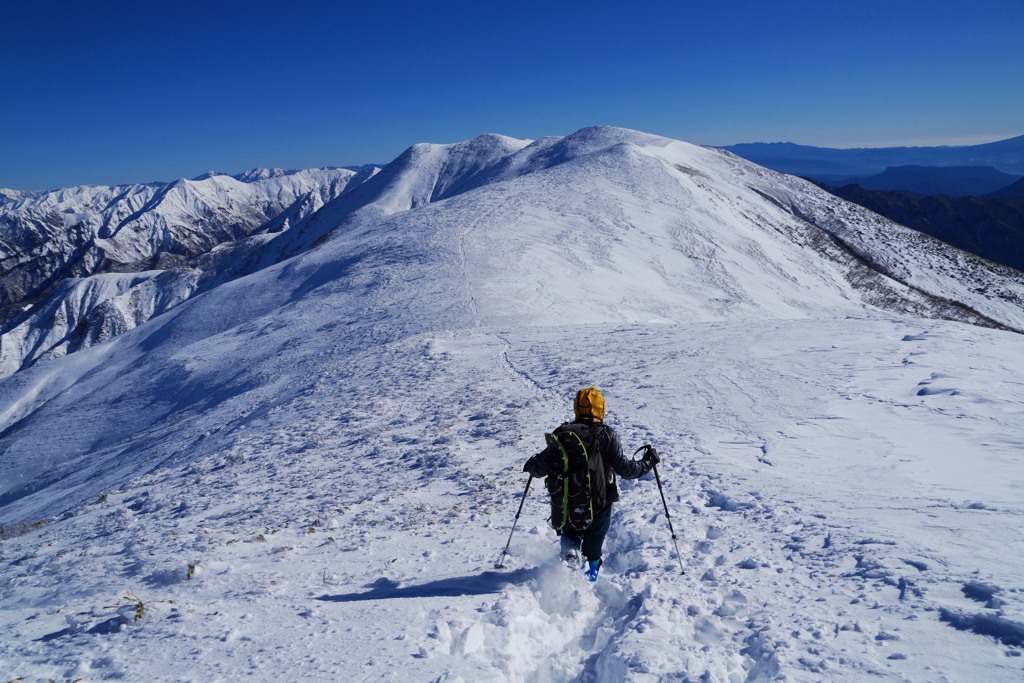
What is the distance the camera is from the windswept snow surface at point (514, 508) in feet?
16.6

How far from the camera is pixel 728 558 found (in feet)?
20.9

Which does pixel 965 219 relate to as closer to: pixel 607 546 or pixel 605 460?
pixel 607 546

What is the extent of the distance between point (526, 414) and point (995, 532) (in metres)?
8.63

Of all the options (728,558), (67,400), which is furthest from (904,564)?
(67,400)

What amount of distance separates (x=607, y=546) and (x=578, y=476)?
1684mm

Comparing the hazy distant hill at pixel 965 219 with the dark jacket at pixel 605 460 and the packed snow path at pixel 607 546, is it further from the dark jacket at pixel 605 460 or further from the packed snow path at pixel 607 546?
the dark jacket at pixel 605 460

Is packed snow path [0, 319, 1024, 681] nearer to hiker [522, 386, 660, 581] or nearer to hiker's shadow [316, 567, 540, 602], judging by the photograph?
hiker's shadow [316, 567, 540, 602]

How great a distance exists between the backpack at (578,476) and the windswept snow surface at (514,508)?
0.84 m

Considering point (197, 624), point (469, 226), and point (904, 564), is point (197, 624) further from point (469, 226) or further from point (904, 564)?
point (469, 226)

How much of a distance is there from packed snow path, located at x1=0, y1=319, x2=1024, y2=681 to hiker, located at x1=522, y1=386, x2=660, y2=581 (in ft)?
1.79

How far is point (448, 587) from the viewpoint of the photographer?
6.41m

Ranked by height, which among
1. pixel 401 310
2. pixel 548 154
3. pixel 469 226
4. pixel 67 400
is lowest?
pixel 67 400

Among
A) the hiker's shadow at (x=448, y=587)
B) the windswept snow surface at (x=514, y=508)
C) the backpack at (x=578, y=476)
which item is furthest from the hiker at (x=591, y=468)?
the hiker's shadow at (x=448, y=587)

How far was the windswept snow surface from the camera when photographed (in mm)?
5070
